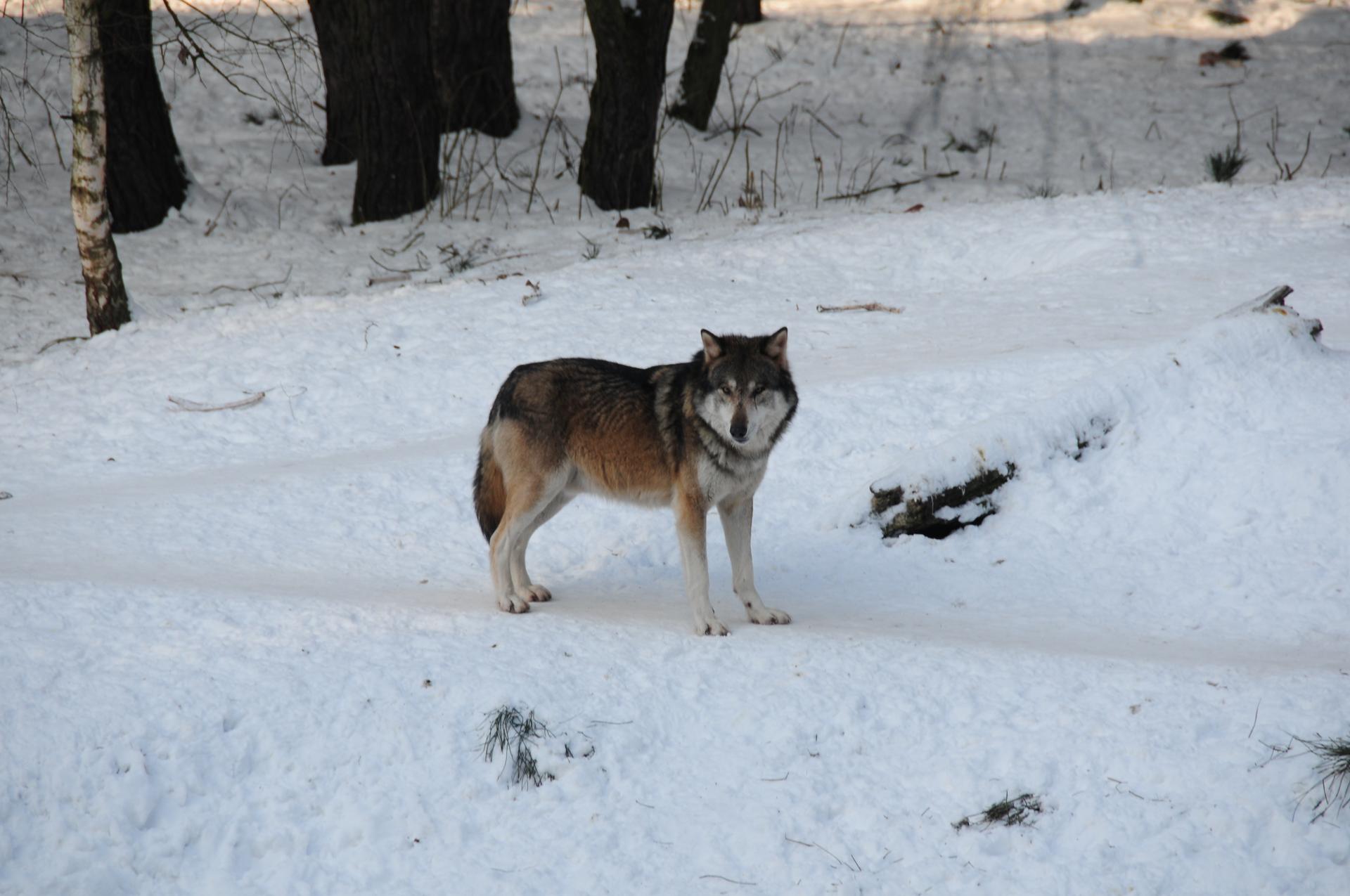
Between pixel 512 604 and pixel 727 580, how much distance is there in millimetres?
1381

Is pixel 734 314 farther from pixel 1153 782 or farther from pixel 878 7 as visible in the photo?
pixel 878 7

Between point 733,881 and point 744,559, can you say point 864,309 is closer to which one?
point 744,559

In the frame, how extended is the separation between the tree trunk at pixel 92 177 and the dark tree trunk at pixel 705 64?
9.38 metres

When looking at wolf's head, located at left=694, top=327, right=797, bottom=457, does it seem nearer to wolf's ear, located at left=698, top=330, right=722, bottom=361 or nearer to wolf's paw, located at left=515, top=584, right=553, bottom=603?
wolf's ear, located at left=698, top=330, right=722, bottom=361

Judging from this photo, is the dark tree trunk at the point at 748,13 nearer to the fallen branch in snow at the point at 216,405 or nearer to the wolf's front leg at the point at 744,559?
the fallen branch in snow at the point at 216,405

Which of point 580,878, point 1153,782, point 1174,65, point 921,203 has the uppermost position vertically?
point 1174,65

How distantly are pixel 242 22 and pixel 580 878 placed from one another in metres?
18.6

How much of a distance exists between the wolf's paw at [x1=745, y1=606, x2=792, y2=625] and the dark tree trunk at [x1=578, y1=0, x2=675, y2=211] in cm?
881

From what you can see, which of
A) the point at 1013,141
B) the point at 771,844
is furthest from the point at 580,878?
the point at 1013,141

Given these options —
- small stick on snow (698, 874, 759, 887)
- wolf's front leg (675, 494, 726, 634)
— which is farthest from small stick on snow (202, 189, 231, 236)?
small stick on snow (698, 874, 759, 887)

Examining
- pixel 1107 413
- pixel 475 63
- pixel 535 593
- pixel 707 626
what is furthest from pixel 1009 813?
pixel 475 63

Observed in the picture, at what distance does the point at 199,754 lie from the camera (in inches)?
174

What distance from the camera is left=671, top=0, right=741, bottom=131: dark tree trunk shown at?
1605 cm

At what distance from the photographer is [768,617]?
18.3ft
